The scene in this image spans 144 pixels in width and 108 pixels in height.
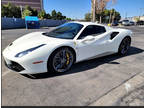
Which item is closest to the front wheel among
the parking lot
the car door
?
the parking lot

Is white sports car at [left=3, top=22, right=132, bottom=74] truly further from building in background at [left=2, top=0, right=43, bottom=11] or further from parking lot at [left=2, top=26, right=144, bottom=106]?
building in background at [left=2, top=0, right=43, bottom=11]

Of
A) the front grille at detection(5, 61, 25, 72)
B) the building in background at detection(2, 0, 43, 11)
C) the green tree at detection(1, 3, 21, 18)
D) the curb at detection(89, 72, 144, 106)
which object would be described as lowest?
the curb at detection(89, 72, 144, 106)

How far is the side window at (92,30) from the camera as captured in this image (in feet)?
9.50

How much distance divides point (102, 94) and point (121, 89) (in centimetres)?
43

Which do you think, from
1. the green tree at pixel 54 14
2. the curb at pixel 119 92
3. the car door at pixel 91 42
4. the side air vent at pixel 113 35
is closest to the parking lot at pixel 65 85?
the curb at pixel 119 92

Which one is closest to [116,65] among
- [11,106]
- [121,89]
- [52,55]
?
[121,89]

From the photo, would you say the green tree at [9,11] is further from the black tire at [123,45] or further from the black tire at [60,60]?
the black tire at [60,60]

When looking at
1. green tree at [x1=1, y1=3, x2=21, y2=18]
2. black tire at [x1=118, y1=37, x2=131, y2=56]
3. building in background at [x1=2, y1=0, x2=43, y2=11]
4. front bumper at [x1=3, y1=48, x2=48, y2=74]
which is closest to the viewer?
front bumper at [x1=3, y1=48, x2=48, y2=74]

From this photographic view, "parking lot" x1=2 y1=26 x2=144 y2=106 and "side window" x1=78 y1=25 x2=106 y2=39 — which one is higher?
"side window" x1=78 y1=25 x2=106 y2=39

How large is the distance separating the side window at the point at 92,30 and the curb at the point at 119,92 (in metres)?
1.47

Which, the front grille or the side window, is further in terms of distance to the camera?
the side window

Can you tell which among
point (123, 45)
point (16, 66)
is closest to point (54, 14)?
point (123, 45)

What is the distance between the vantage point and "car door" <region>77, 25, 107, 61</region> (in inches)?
109

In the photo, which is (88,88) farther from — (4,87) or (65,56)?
(4,87)
